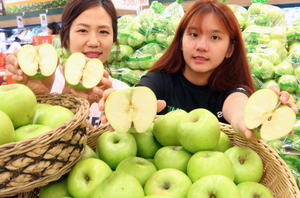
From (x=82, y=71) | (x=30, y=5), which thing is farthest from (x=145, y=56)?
(x=30, y=5)

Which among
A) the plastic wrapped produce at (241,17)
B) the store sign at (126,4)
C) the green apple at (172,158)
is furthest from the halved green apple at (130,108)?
the store sign at (126,4)

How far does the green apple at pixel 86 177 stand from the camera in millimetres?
667

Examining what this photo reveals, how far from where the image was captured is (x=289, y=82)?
161 cm

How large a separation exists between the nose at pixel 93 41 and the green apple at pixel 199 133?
789 mm

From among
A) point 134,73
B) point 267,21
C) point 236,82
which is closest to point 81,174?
point 236,82

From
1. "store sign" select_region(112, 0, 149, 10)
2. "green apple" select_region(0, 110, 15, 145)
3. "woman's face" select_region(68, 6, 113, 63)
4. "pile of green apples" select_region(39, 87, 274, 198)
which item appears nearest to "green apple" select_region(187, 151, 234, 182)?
"pile of green apples" select_region(39, 87, 274, 198)

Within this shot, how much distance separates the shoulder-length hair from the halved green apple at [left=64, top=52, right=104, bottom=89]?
51 cm

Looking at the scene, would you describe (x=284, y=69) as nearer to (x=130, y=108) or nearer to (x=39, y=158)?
(x=130, y=108)

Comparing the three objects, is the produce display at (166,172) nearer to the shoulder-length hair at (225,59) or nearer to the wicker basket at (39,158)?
the wicker basket at (39,158)

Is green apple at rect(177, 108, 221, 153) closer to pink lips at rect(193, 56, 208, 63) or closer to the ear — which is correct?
pink lips at rect(193, 56, 208, 63)

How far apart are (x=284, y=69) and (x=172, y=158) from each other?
1262 millimetres

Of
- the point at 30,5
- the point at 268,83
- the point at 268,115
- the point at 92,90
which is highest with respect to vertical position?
the point at 30,5

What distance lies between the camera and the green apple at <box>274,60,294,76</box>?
66.0 inches

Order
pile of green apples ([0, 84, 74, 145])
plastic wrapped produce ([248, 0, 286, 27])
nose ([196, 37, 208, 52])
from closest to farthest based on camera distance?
pile of green apples ([0, 84, 74, 145])
nose ([196, 37, 208, 52])
plastic wrapped produce ([248, 0, 286, 27])
